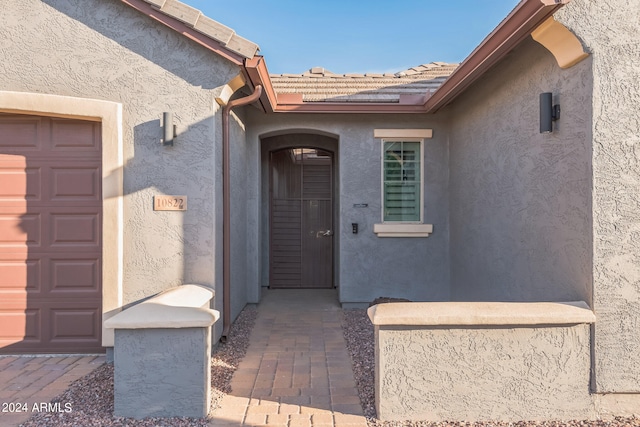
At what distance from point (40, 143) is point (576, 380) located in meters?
6.26

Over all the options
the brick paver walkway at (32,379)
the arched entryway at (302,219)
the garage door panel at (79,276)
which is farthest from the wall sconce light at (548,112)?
the arched entryway at (302,219)

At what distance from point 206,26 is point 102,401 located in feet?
13.4

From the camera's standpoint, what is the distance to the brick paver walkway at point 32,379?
377cm

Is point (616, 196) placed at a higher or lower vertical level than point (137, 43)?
lower

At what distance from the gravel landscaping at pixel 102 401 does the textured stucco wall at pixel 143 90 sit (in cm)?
95

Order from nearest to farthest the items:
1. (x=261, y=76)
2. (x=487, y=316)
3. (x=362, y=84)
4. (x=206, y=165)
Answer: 1. (x=487, y=316)
2. (x=206, y=165)
3. (x=261, y=76)
4. (x=362, y=84)

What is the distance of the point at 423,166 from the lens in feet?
25.1

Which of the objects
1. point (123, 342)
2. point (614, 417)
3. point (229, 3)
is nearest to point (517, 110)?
point (614, 417)

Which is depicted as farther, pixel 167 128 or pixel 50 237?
pixel 50 237

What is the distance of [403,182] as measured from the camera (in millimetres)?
7746

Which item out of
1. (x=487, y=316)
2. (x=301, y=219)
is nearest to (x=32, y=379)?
(x=487, y=316)

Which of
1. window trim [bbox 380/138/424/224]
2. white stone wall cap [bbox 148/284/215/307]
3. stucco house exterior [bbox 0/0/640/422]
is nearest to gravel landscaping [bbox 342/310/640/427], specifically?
stucco house exterior [bbox 0/0/640/422]

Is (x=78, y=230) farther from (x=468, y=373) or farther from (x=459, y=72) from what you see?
(x=459, y=72)

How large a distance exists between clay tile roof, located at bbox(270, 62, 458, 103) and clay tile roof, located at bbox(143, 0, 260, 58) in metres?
2.58
